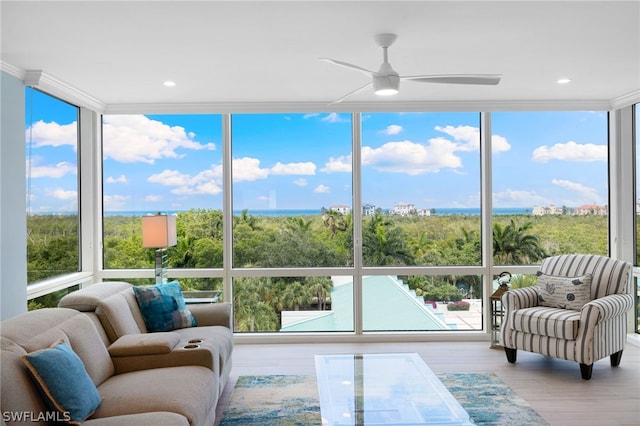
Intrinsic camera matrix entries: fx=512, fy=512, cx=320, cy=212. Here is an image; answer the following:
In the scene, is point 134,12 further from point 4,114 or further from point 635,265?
point 635,265

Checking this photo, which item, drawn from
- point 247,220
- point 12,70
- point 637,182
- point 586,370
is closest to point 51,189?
point 12,70

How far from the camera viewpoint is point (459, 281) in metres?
5.79

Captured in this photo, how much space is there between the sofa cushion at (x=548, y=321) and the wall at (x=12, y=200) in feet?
13.9

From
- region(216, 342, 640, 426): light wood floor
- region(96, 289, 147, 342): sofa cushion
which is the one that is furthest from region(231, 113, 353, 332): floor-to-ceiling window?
region(96, 289, 147, 342): sofa cushion

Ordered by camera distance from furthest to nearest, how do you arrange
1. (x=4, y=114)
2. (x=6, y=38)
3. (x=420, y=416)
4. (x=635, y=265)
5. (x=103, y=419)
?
1. (x=635, y=265)
2. (x=4, y=114)
3. (x=6, y=38)
4. (x=420, y=416)
5. (x=103, y=419)

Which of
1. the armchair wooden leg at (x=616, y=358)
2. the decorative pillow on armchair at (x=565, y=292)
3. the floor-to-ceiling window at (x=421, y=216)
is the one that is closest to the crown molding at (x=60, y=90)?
the floor-to-ceiling window at (x=421, y=216)

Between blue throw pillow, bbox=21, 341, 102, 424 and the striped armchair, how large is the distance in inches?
144

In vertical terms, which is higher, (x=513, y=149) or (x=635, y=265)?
(x=513, y=149)

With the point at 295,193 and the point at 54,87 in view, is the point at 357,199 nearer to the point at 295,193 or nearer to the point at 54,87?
the point at 295,193

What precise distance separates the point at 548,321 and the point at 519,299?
41 centimetres

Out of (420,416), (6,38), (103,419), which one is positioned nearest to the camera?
(103,419)

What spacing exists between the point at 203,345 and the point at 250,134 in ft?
9.79

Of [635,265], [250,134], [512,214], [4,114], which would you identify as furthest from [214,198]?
[635,265]

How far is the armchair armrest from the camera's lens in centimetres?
481
